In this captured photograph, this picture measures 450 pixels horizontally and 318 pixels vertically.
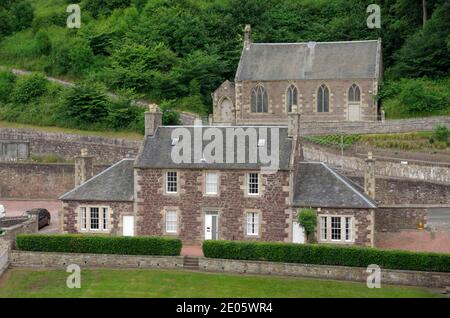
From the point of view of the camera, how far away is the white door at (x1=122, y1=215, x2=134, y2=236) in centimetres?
4694

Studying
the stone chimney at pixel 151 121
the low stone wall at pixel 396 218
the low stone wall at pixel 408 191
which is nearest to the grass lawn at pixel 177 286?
the low stone wall at pixel 396 218

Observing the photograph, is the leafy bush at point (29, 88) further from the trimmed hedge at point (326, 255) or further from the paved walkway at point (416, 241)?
the paved walkway at point (416, 241)

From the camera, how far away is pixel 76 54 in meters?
79.1

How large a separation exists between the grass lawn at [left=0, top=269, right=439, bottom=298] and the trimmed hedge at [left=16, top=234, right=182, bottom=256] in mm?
1210

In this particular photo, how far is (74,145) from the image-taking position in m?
64.1

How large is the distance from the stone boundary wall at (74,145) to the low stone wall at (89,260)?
1988 cm

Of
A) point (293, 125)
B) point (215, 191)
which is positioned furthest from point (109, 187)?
point (293, 125)

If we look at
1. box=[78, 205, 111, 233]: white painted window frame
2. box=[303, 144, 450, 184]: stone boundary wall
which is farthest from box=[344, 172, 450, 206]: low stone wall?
box=[78, 205, 111, 233]: white painted window frame

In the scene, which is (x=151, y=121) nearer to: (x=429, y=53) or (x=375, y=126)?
(x=375, y=126)

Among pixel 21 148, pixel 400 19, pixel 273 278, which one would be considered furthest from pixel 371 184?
pixel 400 19

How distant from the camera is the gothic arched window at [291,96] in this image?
228ft

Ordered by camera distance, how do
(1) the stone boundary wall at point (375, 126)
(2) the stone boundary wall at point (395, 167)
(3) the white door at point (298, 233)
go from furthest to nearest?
1. (1) the stone boundary wall at point (375, 126)
2. (2) the stone boundary wall at point (395, 167)
3. (3) the white door at point (298, 233)

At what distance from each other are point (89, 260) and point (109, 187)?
599 cm

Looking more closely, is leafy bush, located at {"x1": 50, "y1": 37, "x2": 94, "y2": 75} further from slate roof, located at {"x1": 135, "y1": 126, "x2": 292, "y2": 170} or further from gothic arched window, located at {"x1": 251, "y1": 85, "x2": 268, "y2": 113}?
slate roof, located at {"x1": 135, "y1": 126, "x2": 292, "y2": 170}
